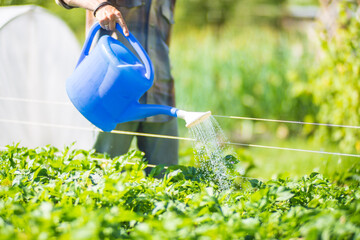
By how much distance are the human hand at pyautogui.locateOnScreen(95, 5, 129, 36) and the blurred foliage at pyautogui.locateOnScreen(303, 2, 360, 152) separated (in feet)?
5.20

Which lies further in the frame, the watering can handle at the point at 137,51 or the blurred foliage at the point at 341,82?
the blurred foliage at the point at 341,82

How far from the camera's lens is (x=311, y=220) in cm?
105

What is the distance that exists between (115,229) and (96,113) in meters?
0.48

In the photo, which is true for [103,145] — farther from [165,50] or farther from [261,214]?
[261,214]

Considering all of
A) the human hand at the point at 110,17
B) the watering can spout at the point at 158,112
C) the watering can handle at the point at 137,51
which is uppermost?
the human hand at the point at 110,17

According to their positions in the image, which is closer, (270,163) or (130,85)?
(130,85)

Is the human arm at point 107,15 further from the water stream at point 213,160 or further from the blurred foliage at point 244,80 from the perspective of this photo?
the blurred foliage at point 244,80

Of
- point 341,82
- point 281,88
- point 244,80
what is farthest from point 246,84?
point 341,82

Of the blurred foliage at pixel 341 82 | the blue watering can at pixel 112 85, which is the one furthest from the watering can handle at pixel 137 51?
the blurred foliage at pixel 341 82

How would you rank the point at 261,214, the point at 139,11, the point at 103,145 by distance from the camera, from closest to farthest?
the point at 261,214, the point at 139,11, the point at 103,145

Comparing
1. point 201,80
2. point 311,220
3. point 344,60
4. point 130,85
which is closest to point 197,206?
point 311,220

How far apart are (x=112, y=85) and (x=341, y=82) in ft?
6.09

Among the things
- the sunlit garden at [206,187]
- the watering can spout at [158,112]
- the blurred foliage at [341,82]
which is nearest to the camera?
the sunlit garden at [206,187]

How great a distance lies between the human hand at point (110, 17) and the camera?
4.66 feet
